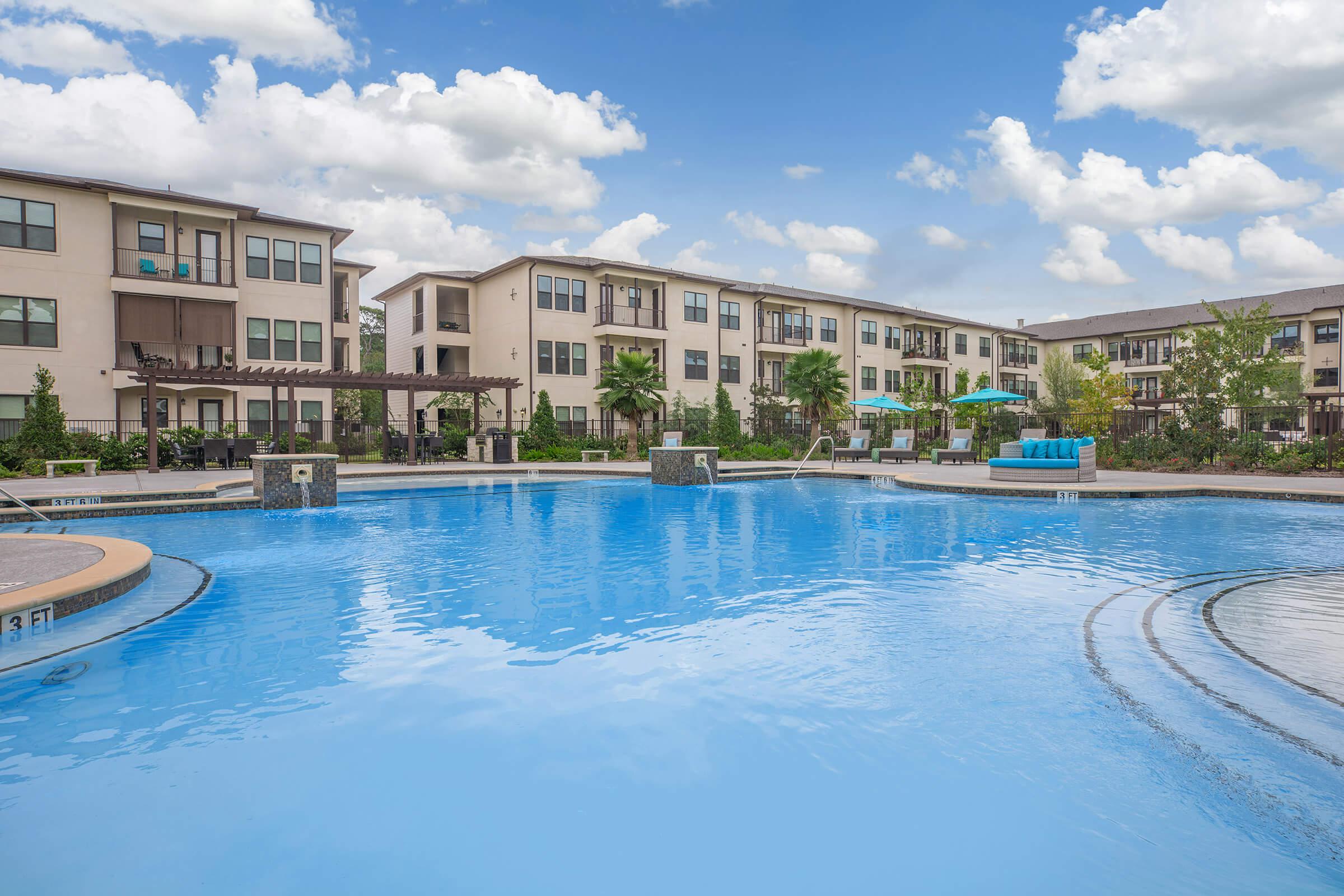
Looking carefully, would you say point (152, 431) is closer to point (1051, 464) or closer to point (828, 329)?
point (1051, 464)

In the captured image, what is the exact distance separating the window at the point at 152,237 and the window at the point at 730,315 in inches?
858

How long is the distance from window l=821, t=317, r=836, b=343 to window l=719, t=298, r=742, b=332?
5.76m

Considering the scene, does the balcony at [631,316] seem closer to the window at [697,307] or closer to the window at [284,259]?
the window at [697,307]

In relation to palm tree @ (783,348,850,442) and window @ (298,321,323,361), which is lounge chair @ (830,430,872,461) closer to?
palm tree @ (783,348,850,442)

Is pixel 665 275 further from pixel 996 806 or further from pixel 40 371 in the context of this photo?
pixel 996 806

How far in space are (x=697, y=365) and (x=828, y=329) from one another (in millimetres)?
9383

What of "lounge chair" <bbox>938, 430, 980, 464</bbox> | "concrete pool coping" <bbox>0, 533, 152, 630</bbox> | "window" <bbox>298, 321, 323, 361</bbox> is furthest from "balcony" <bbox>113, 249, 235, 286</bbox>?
"lounge chair" <bbox>938, 430, 980, 464</bbox>

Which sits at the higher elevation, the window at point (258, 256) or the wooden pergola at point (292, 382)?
the window at point (258, 256)

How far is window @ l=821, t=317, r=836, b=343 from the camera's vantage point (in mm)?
38812

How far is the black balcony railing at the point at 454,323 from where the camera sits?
31.6 meters

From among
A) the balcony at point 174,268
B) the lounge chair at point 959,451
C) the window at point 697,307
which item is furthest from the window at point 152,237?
the lounge chair at point 959,451

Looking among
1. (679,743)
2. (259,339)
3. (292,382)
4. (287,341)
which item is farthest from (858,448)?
(679,743)

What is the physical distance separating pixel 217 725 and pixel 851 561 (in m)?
5.74

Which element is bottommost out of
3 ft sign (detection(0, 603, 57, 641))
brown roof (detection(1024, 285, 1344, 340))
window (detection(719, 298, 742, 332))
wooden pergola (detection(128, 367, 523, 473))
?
3 ft sign (detection(0, 603, 57, 641))
